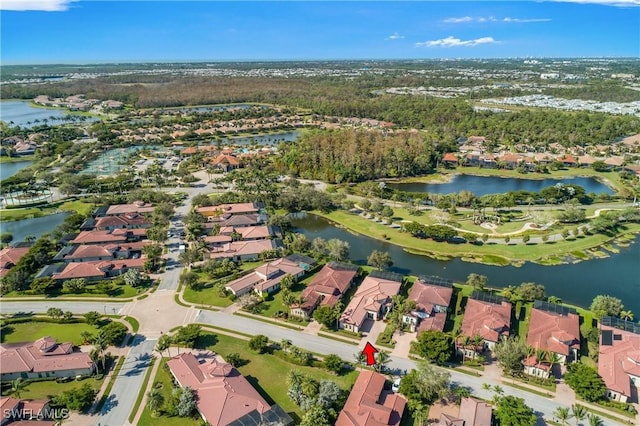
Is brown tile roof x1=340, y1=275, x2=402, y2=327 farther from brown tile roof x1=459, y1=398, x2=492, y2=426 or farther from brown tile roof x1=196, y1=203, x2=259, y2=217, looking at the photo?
brown tile roof x1=196, y1=203, x2=259, y2=217

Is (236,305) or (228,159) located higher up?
(228,159)

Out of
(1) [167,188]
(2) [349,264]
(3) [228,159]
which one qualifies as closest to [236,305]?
(2) [349,264]

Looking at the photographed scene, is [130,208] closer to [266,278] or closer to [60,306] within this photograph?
[60,306]

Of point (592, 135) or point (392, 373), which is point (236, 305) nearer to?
point (392, 373)

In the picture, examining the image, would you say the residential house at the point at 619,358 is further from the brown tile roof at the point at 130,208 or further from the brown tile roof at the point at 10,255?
the brown tile roof at the point at 10,255

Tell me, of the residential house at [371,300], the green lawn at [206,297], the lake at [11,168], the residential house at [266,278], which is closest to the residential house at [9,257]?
the green lawn at [206,297]

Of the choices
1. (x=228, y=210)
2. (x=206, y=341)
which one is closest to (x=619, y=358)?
(x=206, y=341)
